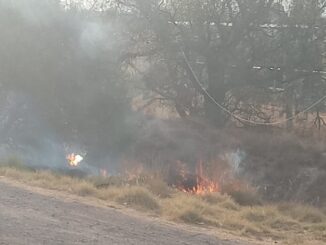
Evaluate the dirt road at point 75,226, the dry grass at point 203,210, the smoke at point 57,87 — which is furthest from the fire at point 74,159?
the dirt road at point 75,226

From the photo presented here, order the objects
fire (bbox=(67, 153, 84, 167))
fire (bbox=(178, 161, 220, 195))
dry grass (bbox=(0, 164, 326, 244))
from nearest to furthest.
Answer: dry grass (bbox=(0, 164, 326, 244)) → fire (bbox=(178, 161, 220, 195)) → fire (bbox=(67, 153, 84, 167))

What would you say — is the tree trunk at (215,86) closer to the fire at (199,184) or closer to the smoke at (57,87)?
the smoke at (57,87)

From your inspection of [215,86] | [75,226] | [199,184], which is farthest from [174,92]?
[75,226]

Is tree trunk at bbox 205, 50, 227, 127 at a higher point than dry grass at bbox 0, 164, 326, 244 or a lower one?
higher

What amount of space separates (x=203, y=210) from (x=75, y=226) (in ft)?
9.55

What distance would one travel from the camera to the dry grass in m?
9.17

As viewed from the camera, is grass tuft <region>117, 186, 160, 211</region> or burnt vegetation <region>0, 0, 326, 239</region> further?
burnt vegetation <region>0, 0, 326, 239</region>

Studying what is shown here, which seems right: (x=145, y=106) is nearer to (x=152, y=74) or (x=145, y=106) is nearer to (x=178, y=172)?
(x=152, y=74)

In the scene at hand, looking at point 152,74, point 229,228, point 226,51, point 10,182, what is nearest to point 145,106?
point 152,74

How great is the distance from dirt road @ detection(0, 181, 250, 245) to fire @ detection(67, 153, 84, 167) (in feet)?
25.4

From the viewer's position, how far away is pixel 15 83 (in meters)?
18.3

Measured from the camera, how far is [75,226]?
752 cm

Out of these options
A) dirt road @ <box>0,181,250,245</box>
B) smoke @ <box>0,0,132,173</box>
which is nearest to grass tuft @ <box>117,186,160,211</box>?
dirt road @ <box>0,181,250,245</box>

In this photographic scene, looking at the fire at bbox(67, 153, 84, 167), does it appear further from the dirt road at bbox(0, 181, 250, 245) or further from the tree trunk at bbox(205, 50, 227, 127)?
the dirt road at bbox(0, 181, 250, 245)
